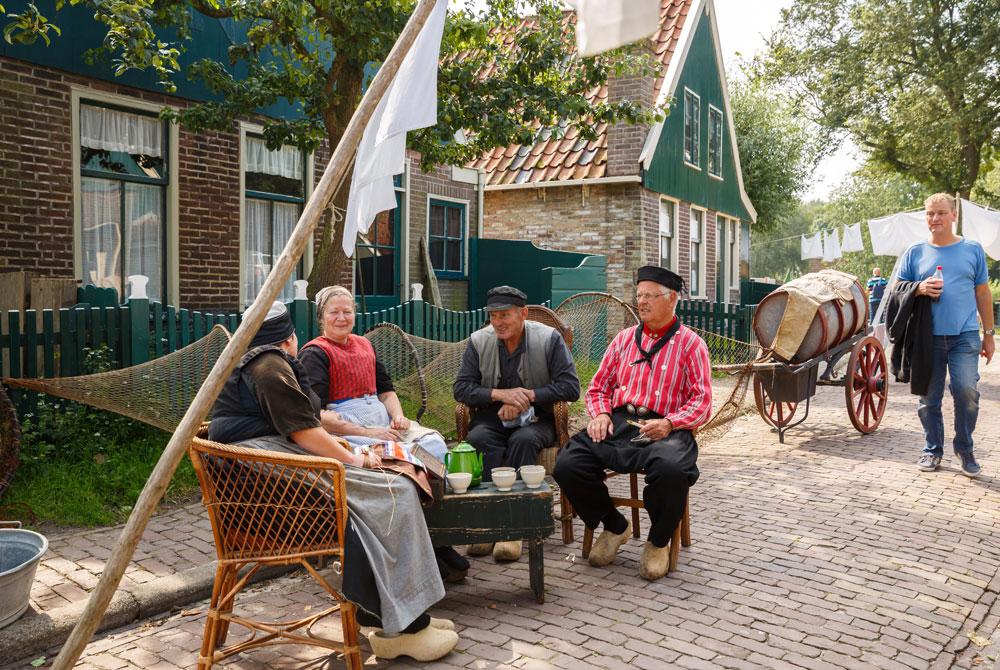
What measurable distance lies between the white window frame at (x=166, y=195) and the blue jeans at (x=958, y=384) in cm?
804

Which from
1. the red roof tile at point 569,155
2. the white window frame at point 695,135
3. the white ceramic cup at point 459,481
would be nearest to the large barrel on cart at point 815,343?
the white ceramic cup at point 459,481

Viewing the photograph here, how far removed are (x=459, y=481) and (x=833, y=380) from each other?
6399 mm

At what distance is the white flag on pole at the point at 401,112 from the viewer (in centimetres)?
344

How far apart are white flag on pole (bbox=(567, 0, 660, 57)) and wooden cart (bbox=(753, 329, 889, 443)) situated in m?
5.16

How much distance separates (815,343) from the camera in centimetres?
848

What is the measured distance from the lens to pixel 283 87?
846 centimetres

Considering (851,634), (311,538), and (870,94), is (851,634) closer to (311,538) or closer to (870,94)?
(311,538)

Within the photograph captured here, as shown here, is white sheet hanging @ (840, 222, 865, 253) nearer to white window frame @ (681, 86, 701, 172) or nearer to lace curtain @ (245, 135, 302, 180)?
white window frame @ (681, 86, 701, 172)

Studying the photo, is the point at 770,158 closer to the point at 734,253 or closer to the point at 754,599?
the point at 734,253

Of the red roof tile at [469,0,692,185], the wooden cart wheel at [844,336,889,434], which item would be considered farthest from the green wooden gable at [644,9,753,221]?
the wooden cart wheel at [844,336,889,434]

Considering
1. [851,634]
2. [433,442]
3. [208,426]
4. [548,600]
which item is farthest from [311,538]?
[851,634]

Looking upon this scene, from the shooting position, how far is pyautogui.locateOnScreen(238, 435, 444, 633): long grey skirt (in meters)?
3.53

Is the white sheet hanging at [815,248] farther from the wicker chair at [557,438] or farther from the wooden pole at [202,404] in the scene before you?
the wooden pole at [202,404]

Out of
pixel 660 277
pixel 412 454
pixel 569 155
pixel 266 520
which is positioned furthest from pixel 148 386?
pixel 569 155
